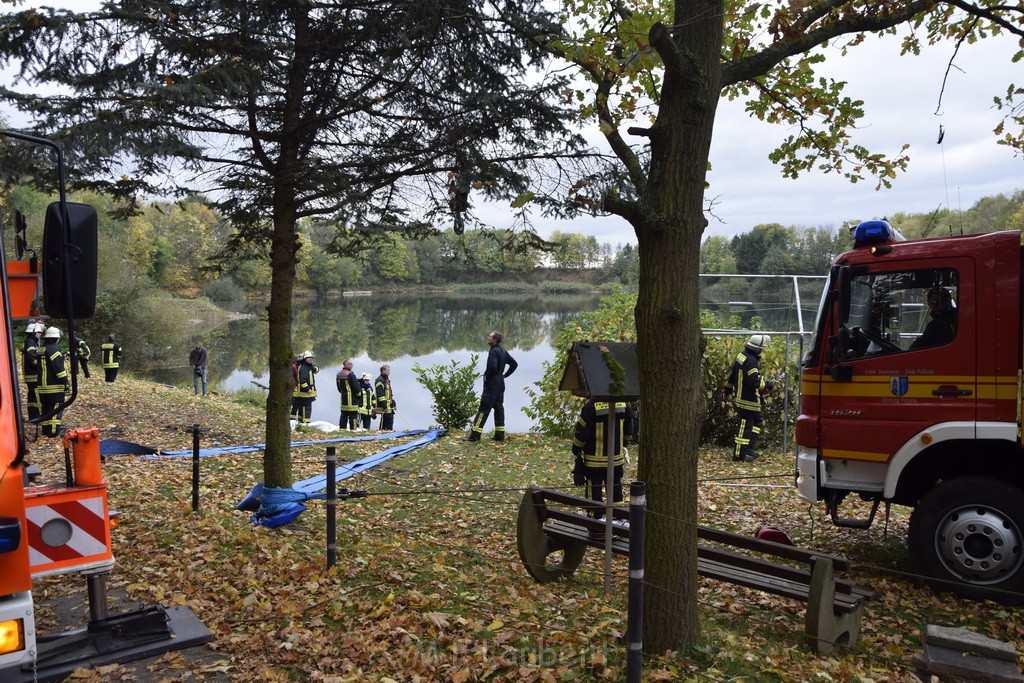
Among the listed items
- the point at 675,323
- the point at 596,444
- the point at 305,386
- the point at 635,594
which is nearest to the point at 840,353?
the point at 596,444

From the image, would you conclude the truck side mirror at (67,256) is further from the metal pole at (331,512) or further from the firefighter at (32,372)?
the firefighter at (32,372)

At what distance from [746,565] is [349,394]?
17.0m

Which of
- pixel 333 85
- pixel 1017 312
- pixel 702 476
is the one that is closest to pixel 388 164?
pixel 333 85

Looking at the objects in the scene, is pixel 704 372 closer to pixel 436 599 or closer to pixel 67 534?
pixel 436 599

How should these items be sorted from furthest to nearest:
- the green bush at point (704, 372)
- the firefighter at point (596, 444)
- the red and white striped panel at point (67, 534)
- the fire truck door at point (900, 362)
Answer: the green bush at point (704, 372) < the firefighter at point (596, 444) < the fire truck door at point (900, 362) < the red and white striped panel at point (67, 534)

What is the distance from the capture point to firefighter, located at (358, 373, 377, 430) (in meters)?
21.3

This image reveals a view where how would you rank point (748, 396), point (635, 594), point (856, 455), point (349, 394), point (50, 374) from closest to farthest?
point (635, 594), point (856, 455), point (748, 396), point (50, 374), point (349, 394)

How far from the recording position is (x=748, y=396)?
13.6 m

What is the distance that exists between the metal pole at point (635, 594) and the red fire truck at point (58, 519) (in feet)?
8.99

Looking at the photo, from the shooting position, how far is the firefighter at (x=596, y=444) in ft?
27.2

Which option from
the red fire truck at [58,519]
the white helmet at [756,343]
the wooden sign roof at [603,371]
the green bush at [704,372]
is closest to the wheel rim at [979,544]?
the wooden sign roof at [603,371]

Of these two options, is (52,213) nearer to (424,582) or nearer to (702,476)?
(424,582)

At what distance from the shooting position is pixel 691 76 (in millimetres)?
4359

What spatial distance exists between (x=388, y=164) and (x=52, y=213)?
5.11 metres
